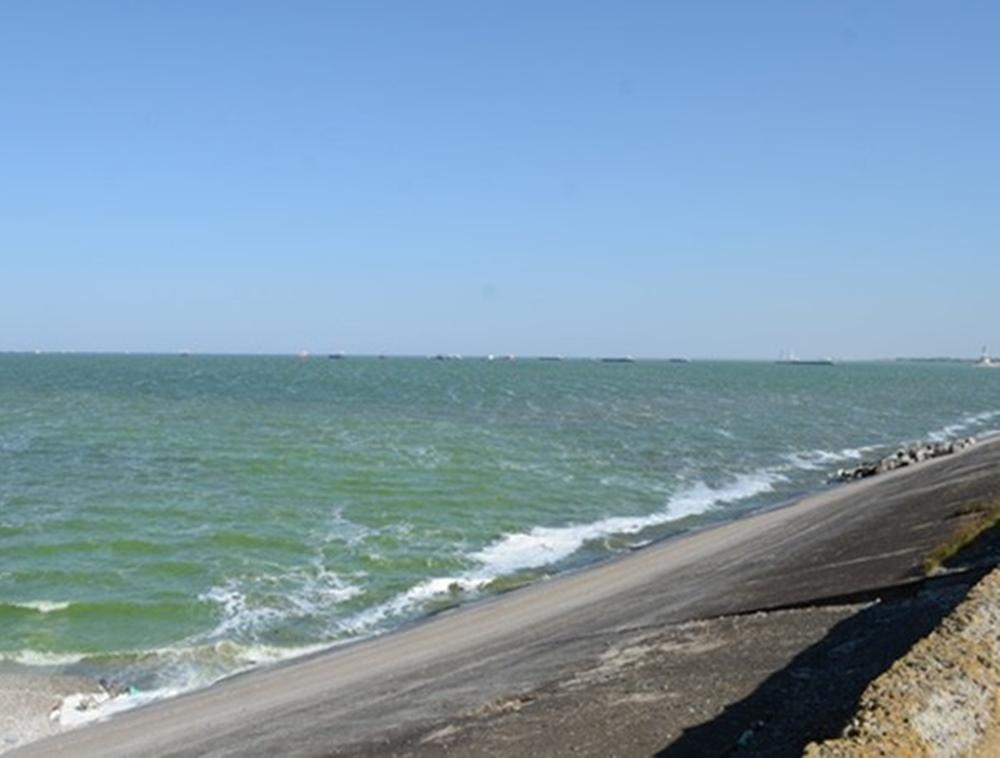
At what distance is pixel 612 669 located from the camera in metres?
12.1

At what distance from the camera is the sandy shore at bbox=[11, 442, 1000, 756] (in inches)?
377

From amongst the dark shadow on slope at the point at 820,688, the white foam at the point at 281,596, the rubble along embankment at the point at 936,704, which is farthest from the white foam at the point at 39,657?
the rubble along embankment at the point at 936,704

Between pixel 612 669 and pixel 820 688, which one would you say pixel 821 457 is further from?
pixel 820 688

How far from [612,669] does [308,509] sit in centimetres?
2146

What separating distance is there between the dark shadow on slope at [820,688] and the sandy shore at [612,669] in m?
0.03

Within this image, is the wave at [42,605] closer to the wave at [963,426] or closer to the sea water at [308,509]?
the sea water at [308,509]

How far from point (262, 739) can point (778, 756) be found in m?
7.45

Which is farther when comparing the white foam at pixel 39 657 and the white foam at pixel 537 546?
the white foam at pixel 537 546

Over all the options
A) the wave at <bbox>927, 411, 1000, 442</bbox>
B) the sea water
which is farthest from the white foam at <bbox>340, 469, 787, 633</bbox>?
the wave at <bbox>927, 411, 1000, 442</bbox>

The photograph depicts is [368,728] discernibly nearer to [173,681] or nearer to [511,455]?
[173,681]

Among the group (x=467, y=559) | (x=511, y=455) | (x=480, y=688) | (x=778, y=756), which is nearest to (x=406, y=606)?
(x=467, y=559)

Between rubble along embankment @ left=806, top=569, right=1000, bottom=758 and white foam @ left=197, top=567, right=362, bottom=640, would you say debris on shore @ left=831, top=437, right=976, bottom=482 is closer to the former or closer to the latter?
white foam @ left=197, top=567, right=362, bottom=640

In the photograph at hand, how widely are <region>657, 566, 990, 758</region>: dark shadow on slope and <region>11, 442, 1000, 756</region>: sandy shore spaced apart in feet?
0.10

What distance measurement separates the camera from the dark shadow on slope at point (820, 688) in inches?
296
